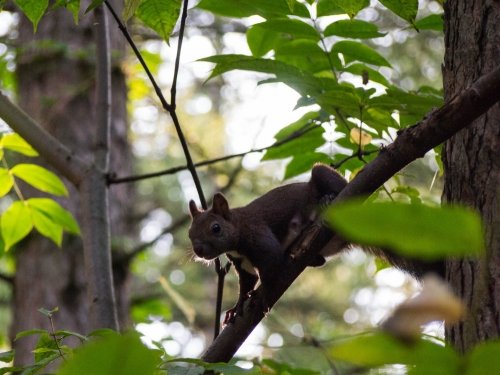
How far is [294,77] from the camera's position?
241cm

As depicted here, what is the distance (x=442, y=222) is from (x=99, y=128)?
2928 mm

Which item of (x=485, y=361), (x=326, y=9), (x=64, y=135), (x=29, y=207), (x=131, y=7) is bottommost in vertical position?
(x=485, y=361)

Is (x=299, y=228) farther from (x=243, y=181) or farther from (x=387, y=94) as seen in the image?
(x=243, y=181)

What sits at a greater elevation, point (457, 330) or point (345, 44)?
point (345, 44)

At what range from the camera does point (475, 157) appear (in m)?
2.09

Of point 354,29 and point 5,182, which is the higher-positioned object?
point 354,29

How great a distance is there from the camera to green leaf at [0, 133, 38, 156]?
331 centimetres

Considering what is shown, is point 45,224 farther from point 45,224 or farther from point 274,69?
point 274,69

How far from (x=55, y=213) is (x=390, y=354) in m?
2.94

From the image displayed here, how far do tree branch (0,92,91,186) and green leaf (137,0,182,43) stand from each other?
1.36 m

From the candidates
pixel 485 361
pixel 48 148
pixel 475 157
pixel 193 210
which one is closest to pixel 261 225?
pixel 193 210

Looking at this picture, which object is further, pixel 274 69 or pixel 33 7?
pixel 274 69

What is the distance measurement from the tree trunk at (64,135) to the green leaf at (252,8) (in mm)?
2933

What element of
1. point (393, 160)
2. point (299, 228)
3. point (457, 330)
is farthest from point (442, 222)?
point (299, 228)
